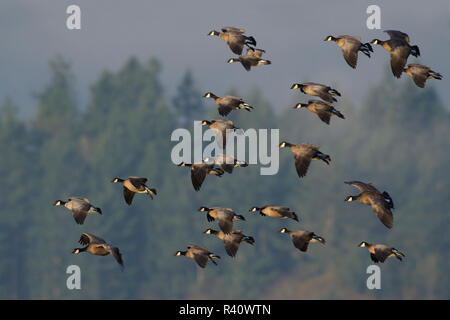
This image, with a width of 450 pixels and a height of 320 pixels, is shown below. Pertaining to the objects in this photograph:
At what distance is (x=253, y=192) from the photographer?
102m

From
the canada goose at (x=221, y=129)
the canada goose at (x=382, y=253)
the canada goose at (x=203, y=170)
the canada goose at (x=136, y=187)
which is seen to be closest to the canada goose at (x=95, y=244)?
the canada goose at (x=136, y=187)

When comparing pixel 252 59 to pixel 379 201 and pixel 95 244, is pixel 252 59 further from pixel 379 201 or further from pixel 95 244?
pixel 95 244

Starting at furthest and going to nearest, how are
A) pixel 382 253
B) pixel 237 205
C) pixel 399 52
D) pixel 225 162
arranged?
1. pixel 237 205
2. pixel 225 162
3. pixel 382 253
4. pixel 399 52

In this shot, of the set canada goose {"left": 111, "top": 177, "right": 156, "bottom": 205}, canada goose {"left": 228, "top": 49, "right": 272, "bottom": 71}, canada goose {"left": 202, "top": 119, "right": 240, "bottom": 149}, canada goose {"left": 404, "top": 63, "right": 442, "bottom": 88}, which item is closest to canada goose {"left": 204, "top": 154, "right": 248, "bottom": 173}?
canada goose {"left": 202, "top": 119, "right": 240, "bottom": 149}

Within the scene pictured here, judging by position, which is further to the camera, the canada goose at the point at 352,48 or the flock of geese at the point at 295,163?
the canada goose at the point at 352,48

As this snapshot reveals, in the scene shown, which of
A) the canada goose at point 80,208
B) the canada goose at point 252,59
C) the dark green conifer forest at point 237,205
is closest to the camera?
the canada goose at point 80,208

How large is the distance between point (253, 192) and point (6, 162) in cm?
2614

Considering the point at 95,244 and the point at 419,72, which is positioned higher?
the point at 419,72

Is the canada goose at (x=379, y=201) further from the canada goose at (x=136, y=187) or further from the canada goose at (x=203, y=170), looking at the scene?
the canada goose at (x=136, y=187)

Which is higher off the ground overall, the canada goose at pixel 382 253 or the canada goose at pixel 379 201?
the canada goose at pixel 379 201

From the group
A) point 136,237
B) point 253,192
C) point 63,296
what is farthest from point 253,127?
point 63,296

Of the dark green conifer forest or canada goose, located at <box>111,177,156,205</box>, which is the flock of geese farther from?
the dark green conifer forest

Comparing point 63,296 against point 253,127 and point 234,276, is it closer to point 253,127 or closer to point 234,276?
point 234,276

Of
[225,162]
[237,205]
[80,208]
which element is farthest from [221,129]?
[237,205]
